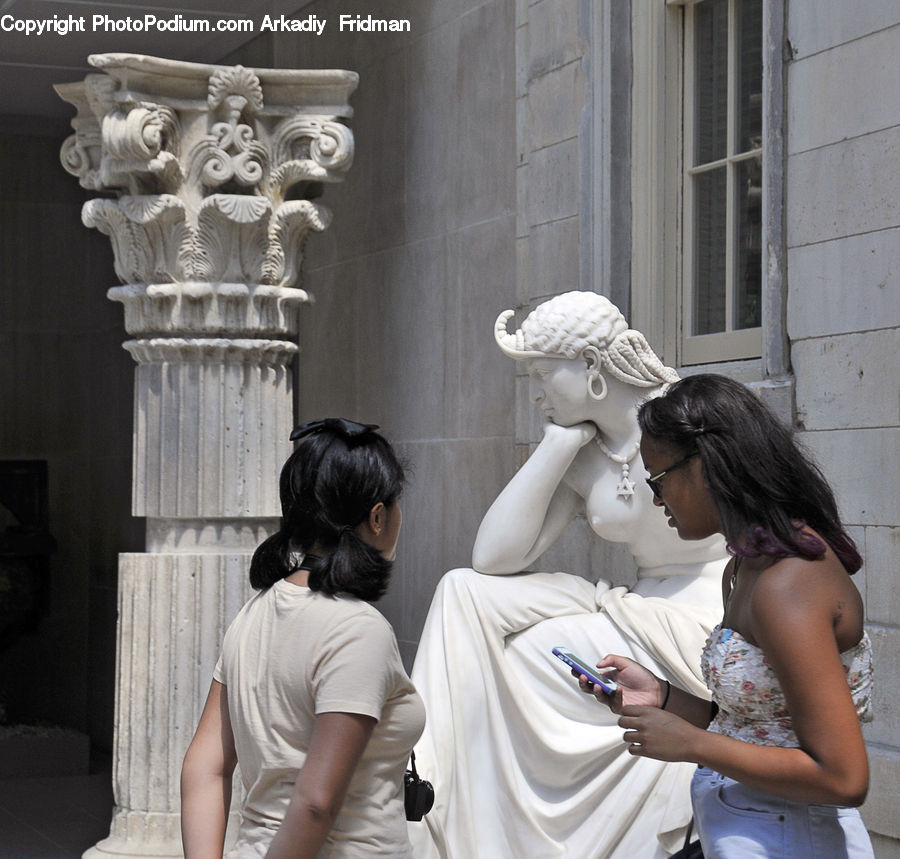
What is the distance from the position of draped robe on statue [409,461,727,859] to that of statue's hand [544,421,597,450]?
18cm

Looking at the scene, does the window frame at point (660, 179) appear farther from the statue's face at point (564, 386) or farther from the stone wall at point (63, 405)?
the stone wall at point (63, 405)

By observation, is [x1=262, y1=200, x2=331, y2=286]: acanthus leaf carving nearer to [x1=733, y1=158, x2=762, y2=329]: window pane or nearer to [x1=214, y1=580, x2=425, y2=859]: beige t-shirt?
[x1=733, y1=158, x2=762, y2=329]: window pane

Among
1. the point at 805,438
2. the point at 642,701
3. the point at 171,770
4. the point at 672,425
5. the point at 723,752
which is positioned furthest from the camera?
the point at 171,770

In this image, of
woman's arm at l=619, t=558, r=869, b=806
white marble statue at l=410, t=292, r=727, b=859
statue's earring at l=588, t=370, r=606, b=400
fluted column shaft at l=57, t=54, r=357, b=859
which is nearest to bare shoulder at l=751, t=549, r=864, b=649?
woman's arm at l=619, t=558, r=869, b=806

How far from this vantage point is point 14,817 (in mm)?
7402

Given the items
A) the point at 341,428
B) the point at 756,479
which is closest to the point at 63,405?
the point at 341,428

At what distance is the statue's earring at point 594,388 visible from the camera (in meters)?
4.10

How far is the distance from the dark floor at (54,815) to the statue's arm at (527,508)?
10.9 feet

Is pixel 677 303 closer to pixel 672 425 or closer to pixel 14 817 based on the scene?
pixel 672 425

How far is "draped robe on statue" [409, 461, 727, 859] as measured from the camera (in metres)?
3.92

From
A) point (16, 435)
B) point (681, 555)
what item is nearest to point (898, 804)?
point (681, 555)

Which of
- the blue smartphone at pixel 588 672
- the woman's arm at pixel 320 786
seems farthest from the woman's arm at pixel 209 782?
the blue smartphone at pixel 588 672

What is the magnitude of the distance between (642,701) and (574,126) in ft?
12.7

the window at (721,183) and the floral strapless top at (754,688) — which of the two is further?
the window at (721,183)
